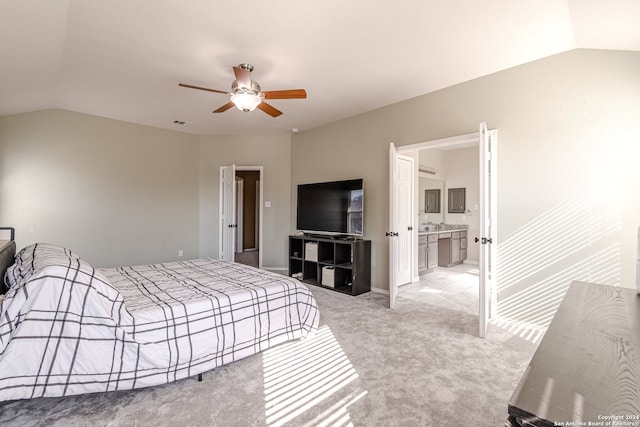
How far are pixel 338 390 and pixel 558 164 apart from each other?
2907 mm

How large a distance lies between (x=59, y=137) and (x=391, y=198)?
488cm

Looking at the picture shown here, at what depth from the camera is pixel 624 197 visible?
2545 mm

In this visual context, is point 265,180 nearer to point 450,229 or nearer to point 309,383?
point 450,229

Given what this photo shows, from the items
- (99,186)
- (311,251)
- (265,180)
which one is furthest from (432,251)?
(99,186)

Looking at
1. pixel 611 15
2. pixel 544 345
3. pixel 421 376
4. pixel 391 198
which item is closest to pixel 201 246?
pixel 391 198

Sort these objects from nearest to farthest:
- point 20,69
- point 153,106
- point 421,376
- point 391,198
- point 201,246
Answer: point 421,376 → point 20,69 → point 391,198 → point 153,106 → point 201,246

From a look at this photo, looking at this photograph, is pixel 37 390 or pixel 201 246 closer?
pixel 37 390

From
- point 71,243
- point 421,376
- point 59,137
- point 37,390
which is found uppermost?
point 59,137

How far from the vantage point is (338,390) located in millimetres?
1947

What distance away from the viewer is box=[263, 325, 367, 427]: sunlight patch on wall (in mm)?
1708

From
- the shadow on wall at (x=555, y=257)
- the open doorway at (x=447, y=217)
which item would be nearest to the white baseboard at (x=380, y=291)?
the open doorway at (x=447, y=217)

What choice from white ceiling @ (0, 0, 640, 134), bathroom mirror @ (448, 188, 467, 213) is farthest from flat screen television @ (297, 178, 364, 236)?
bathroom mirror @ (448, 188, 467, 213)

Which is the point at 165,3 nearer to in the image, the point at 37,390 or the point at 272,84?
the point at 272,84

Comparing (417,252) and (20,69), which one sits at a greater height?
(20,69)
